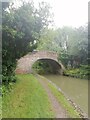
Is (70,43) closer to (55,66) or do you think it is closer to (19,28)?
(55,66)

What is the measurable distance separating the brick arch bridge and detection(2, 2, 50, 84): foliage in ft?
42.6

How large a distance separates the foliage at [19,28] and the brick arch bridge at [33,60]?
42.6 feet

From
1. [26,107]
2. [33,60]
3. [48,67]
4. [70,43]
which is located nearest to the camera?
[26,107]

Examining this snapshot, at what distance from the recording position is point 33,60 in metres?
33.2

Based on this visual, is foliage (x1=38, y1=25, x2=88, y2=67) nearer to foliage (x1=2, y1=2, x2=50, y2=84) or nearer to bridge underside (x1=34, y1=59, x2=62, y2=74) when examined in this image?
bridge underside (x1=34, y1=59, x2=62, y2=74)

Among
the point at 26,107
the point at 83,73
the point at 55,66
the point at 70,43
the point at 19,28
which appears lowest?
the point at 26,107

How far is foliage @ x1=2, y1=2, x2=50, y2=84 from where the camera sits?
13445 mm

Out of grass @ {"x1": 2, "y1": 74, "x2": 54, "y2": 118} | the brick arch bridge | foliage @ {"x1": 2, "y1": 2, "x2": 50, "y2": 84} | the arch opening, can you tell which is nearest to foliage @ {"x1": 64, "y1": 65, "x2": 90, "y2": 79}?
the brick arch bridge

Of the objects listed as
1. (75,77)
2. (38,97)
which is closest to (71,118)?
(38,97)

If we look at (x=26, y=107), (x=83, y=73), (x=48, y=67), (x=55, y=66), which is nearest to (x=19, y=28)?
(x=26, y=107)

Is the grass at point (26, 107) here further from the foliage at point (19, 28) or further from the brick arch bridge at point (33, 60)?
the brick arch bridge at point (33, 60)

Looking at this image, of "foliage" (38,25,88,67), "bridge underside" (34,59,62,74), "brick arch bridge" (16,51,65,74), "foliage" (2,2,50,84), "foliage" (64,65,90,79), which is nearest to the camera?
"foliage" (2,2,50,84)

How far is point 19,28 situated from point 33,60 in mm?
18501

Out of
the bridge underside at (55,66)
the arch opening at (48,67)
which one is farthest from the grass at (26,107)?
the arch opening at (48,67)
